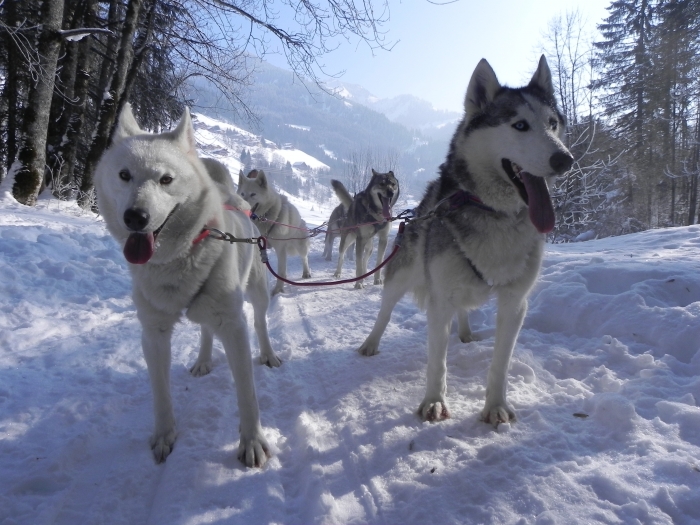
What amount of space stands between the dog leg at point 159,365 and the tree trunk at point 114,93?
894 centimetres

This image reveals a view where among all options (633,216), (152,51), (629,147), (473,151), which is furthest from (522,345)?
(629,147)

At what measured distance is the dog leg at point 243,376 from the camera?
6.76ft

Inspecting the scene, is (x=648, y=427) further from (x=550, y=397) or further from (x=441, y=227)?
(x=441, y=227)

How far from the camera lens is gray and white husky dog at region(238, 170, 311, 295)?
641cm

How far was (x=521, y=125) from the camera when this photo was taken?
2.12 meters

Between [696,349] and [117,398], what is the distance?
4039 millimetres

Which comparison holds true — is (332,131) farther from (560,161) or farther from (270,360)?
(560,161)

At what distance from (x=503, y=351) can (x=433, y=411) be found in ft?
1.83

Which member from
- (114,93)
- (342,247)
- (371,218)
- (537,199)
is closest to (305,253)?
(342,247)

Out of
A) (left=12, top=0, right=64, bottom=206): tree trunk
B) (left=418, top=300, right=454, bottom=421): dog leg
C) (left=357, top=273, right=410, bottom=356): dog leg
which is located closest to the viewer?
(left=418, top=300, right=454, bottom=421): dog leg

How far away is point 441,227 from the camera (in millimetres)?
2455

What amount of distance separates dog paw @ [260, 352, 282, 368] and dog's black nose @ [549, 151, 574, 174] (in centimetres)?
246

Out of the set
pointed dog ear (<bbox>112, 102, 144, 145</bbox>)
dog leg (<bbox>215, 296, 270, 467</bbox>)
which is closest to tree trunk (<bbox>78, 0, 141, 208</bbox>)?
pointed dog ear (<bbox>112, 102, 144, 145</bbox>)

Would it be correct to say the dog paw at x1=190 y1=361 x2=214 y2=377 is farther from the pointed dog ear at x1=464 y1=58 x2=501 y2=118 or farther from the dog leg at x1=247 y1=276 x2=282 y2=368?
the pointed dog ear at x1=464 y1=58 x2=501 y2=118
